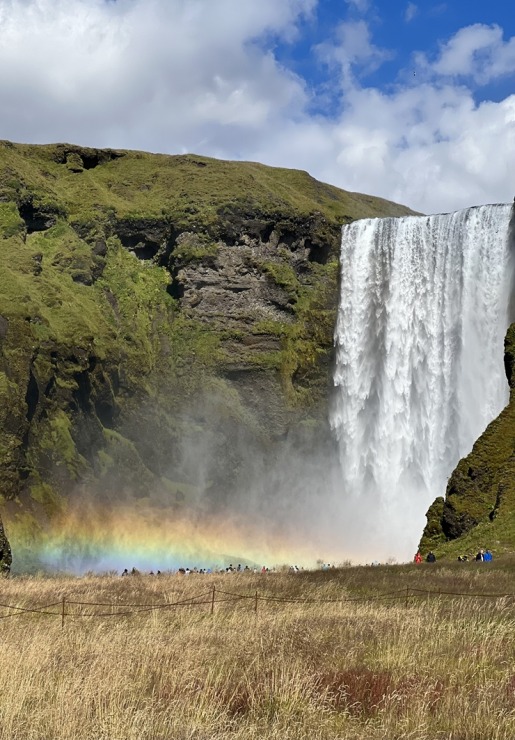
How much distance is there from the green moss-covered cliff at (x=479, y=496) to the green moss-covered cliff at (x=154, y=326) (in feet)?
115

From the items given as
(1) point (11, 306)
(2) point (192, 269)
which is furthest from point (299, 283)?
(1) point (11, 306)

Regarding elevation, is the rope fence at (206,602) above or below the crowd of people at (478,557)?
below

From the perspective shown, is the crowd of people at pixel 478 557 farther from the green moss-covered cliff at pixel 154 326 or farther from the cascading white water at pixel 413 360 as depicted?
the green moss-covered cliff at pixel 154 326

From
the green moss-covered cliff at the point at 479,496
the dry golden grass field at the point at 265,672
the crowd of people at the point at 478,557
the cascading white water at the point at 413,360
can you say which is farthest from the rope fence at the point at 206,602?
the cascading white water at the point at 413,360

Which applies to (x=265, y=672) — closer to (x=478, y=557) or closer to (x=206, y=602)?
(x=206, y=602)

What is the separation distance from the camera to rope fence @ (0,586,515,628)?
17.1m

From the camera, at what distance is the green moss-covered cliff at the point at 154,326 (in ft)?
227

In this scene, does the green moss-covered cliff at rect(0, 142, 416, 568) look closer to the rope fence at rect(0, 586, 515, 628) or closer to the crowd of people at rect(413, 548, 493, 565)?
the crowd of people at rect(413, 548, 493, 565)

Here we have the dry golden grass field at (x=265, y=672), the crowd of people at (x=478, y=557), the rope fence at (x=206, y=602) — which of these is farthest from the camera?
the crowd of people at (x=478, y=557)

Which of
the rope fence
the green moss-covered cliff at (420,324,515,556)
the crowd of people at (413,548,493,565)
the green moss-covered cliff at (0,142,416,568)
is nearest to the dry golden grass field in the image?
the rope fence

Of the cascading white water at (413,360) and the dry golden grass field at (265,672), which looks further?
the cascading white water at (413,360)

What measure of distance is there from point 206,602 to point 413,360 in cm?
5547

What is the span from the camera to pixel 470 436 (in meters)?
65.5

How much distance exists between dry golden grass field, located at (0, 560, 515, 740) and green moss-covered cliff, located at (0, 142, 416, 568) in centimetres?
5029
